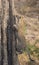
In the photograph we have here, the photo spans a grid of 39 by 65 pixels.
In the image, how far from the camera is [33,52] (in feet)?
6.05

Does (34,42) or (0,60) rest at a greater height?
(34,42)

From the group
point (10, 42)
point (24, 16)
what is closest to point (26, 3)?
point (24, 16)

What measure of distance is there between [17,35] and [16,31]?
4 cm

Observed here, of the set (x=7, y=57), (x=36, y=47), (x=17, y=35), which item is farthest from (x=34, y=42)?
(x=7, y=57)

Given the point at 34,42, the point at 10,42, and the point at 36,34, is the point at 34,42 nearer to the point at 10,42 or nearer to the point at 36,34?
the point at 36,34

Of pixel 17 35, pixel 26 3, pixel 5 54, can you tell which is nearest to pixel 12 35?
pixel 17 35

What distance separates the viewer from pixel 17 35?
190cm

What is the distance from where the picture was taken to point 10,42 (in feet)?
6.17

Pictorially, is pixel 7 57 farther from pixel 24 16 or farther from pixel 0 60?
pixel 24 16

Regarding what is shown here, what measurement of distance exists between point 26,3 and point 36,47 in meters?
0.48

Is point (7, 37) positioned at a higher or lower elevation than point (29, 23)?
lower

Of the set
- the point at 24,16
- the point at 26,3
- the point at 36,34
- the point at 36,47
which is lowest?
the point at 36,47

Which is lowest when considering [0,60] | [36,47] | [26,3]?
[0,60]

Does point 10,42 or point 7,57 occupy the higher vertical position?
point 10,42
